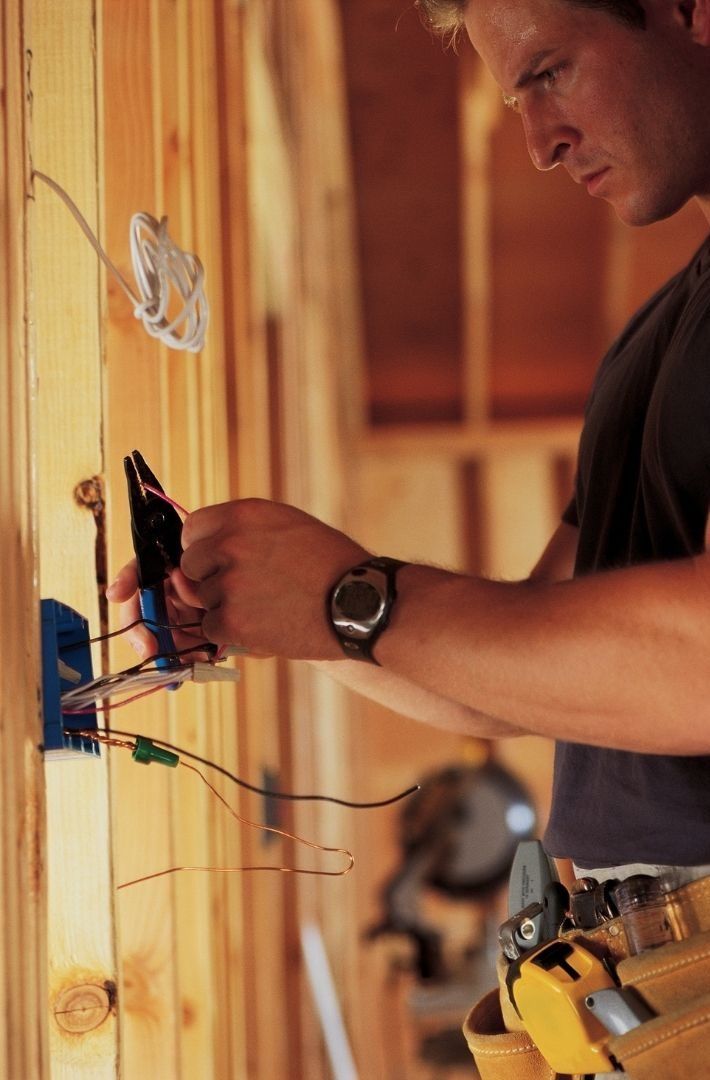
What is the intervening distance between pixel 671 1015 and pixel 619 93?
815 mm

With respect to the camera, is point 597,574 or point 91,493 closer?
point 597,574

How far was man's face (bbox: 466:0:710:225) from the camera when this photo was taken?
1180 mm

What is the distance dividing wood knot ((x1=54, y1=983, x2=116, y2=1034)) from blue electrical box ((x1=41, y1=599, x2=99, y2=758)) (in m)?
0.28

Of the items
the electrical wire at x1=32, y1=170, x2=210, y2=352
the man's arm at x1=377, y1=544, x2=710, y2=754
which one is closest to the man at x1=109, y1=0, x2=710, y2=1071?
the man's arm at x1=377, y1=544, x2=710, y2=754

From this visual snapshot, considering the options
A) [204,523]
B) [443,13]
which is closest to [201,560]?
[204,523]

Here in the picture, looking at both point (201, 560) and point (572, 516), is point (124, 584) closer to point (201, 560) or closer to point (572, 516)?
point (201, 560)

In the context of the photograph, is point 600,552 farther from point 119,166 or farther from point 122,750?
point 119,166

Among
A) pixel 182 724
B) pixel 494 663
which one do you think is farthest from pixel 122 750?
pixel 494 663

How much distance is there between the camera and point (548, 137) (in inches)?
49.2

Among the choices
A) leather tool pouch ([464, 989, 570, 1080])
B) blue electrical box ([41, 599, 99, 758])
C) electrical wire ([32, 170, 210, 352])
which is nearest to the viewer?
blue electrical box ([41, 599, 99, 758])

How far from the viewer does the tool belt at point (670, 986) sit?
98cm

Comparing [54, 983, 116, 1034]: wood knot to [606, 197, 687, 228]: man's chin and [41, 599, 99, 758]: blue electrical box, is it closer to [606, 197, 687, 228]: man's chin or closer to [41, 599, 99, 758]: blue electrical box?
[41, 599, 99, 758]: blue electrical box

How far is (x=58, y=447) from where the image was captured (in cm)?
126

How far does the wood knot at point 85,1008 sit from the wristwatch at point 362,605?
0.47 meters
